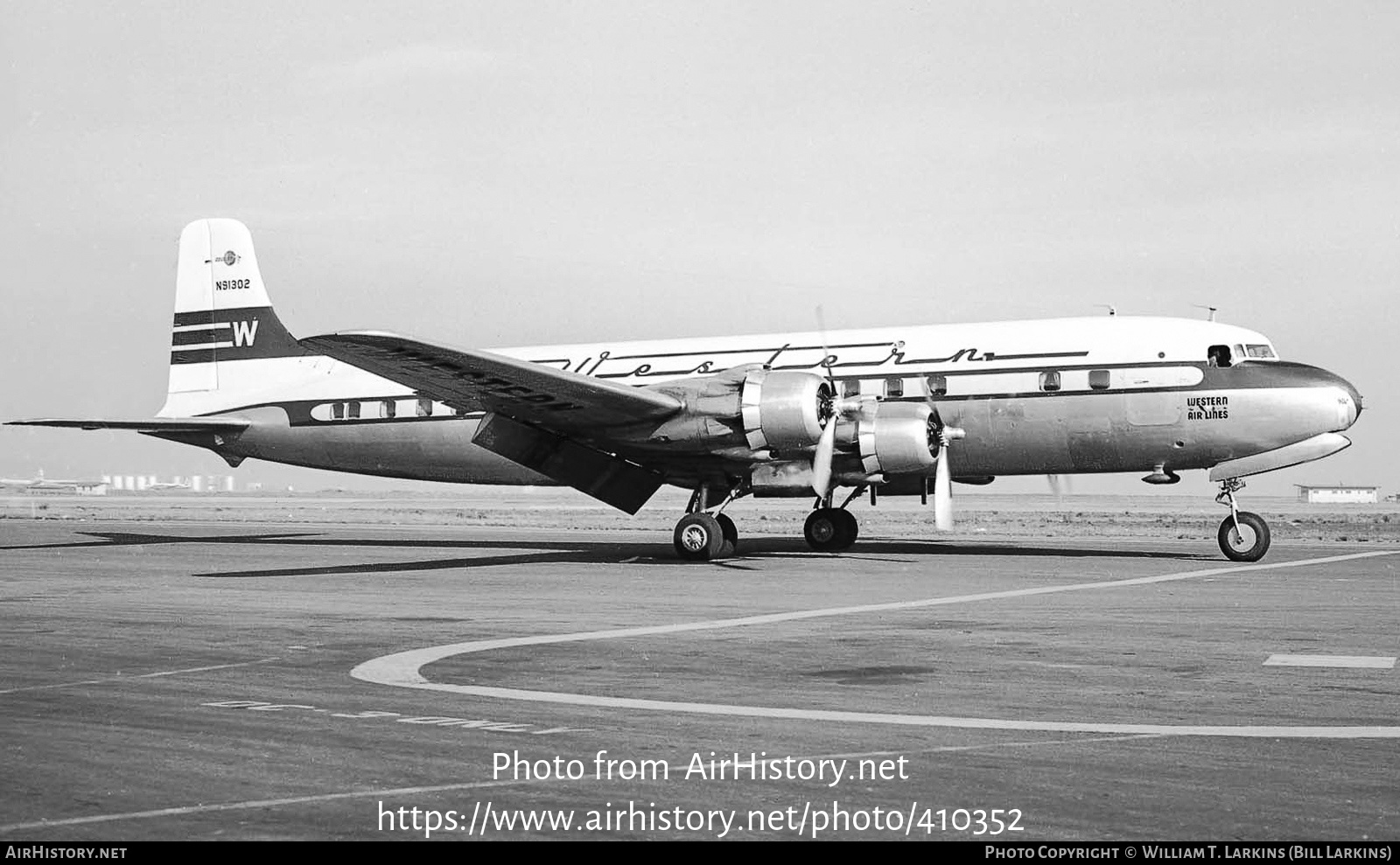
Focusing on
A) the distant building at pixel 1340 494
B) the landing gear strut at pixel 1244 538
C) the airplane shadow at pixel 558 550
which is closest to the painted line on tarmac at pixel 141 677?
the airplane shadow at pixel 558 550

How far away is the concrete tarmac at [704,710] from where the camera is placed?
6160mm

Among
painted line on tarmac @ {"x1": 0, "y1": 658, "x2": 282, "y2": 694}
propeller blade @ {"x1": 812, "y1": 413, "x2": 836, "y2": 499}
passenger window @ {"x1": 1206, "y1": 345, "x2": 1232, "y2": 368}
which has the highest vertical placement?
passenger window @ {"x1": 1206, "y1": 345, "x2": 1232, "y2": 368}

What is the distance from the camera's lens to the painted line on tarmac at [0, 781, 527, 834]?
5941mm

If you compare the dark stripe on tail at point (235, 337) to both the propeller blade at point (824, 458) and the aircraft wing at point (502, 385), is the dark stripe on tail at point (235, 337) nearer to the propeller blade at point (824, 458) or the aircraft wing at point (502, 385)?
the aircraft wing at point (502, 385)

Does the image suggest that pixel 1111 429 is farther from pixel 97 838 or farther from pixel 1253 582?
pixel 97 838

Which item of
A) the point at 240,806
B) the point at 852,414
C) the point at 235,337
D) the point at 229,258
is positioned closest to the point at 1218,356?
the point at 852,414

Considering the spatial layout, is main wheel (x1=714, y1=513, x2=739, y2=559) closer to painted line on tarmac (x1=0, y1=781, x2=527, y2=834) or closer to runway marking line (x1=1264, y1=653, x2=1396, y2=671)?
runway marking line (x1=1264, y1=653, x2=1396, y2=671)

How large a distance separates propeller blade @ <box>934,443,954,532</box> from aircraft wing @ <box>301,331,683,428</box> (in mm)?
4738

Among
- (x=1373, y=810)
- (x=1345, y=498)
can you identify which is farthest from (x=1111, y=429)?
(x=1345, y=498)

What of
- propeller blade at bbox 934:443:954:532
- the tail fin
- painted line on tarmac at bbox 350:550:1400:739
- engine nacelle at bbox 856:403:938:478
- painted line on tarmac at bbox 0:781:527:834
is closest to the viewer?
painted line on tarmac at bbox 0:781:527:834

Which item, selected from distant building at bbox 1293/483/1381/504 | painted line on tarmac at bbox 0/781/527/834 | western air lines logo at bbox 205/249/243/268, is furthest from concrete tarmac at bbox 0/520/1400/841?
distant building at bbox 1293/483/1381/504

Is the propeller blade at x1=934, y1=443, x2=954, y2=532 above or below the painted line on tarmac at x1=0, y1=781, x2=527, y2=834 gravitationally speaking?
above

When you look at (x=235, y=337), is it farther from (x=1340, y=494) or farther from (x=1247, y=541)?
(x=1340, y=494)

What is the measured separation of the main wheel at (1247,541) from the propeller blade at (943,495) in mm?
4745
